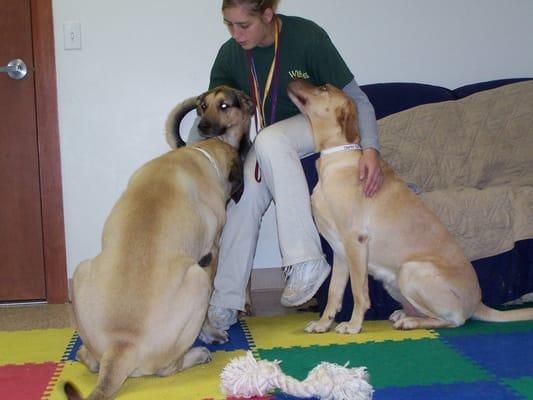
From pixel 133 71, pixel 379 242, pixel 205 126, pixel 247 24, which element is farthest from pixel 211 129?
pixel 379 242

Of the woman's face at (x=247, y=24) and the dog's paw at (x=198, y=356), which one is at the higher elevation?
the woman's face at (x=247, y=24)

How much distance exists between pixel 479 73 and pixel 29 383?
379cm

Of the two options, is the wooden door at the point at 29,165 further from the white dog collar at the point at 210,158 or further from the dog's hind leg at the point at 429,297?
the dog's hind leg at the point at 429,297

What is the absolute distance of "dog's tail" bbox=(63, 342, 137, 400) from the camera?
204 centimetres

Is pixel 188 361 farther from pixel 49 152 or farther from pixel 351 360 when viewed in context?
pixel 49 152

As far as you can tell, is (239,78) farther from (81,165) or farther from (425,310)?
(425,310)

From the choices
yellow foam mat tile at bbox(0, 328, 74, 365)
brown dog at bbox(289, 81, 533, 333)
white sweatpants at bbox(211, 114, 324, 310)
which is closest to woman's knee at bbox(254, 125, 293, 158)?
white sweatpants at bbox(211, 114, 324, 310)

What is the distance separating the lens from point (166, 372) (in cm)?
246

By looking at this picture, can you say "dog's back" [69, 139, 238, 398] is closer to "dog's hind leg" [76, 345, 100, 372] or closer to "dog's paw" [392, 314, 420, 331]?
"dog's hind leg" [76, 345, 100, 372]

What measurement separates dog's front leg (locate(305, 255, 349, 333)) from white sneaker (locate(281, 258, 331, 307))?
0.07 metres

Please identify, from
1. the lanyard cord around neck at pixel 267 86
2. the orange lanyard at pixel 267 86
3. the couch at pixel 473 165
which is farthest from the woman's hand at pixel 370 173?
the orange lanyard at pixel 267 86

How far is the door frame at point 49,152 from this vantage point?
4168mm

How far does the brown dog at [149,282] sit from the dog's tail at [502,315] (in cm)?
139

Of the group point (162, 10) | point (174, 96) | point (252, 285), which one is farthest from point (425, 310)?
point (162, 10)
